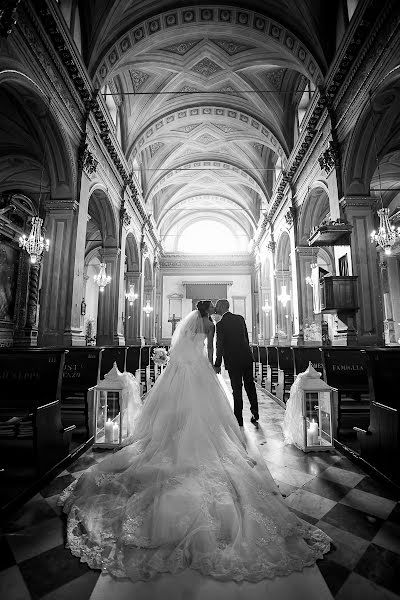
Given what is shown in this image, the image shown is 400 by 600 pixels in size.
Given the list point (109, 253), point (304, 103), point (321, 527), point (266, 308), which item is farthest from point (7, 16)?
point (266, 308)

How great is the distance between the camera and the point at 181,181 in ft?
62.3

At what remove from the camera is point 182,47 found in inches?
396

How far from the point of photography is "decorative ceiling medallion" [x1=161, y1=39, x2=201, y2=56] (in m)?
9.95

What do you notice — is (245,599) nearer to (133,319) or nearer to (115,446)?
(115,446)

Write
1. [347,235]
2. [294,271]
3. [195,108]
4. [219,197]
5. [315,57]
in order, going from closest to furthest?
[347,235]
[315,57]
[294,271]
[195,108]
[219,197]

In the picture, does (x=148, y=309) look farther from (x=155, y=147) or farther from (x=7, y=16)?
(x=7, y=16)

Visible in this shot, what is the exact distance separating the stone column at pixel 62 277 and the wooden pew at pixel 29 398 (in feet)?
12.1

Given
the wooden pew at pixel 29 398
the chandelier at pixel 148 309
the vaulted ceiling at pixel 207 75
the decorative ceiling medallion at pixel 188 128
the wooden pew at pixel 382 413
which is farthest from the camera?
the chandelier at pixel 148 309

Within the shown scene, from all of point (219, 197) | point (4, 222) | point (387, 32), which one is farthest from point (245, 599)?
point (219, 197)

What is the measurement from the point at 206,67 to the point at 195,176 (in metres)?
7.95

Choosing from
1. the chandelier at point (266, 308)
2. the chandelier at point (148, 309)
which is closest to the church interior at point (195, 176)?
the chandelier at point (266, 308)

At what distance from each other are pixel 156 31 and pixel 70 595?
38.2 feet

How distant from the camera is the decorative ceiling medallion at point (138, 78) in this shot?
1108cm

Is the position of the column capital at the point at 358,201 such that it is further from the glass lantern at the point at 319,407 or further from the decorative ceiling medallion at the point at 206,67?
the decorative ceiling medallion at the point at 206,67
